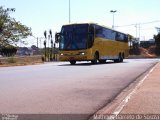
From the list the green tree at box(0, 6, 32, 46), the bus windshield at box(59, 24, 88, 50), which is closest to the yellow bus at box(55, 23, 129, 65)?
the bus windshield at box(59, 24, 88, 50)

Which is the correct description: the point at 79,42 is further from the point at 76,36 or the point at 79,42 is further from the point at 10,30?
the point at 10,30

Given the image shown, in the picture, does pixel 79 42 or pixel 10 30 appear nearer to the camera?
pixel 79 42

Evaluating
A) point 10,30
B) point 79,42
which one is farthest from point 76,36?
point 10,30

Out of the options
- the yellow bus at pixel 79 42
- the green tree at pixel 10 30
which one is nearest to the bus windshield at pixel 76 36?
the yellow bus at pixel 79 42

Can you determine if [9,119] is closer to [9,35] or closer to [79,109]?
[79,109]

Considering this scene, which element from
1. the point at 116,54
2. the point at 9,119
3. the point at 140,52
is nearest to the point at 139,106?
the point at 9,119

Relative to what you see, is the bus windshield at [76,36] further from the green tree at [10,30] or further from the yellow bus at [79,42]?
the green tree at [10,30]

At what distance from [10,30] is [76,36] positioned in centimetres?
A: 2429

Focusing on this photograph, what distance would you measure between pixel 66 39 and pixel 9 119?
1115 inches

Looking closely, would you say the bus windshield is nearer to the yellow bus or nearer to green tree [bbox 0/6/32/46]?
the yellow bus

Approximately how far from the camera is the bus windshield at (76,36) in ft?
119

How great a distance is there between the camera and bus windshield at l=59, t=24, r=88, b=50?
36.2 metres

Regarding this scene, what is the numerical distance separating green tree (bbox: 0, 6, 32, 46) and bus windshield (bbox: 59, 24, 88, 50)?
22.2 m

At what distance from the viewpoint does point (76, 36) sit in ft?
119
